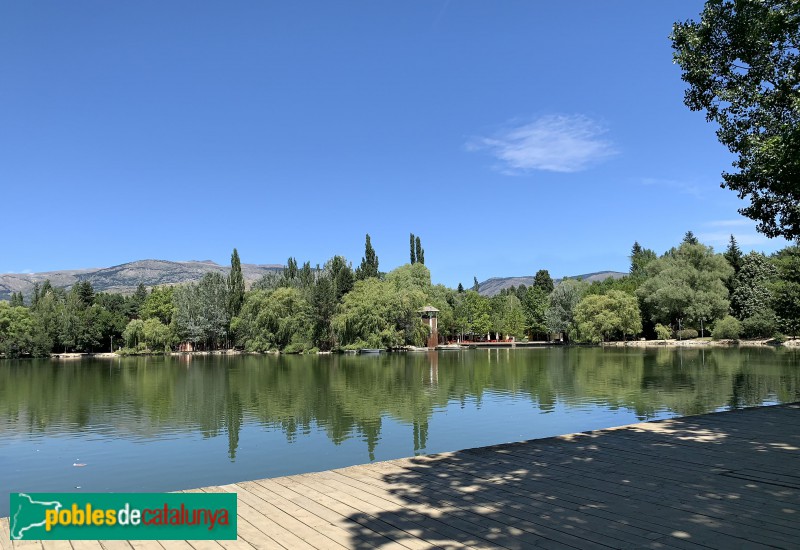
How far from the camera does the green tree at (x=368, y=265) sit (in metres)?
70.4

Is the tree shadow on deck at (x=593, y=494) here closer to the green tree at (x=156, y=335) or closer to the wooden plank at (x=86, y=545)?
the wooden plank at (x=86, y=545)

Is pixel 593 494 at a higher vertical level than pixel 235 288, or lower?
lower

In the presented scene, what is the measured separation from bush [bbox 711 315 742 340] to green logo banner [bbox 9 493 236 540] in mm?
66096

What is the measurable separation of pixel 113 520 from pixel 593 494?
4430 millimetres

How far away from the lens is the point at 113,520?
15.9 feet

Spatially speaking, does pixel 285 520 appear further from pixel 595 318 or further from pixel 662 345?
pixel 595 318

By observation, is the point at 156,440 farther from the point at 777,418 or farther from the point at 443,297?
the point at 443,297

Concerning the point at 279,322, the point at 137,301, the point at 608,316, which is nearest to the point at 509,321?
the point at 608,316

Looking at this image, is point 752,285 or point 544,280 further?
point 544,280

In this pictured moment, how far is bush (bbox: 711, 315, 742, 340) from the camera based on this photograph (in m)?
60.0

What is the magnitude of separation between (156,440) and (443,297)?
6540 cm

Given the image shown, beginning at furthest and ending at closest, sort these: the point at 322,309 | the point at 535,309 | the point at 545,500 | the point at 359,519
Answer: the point at 535,309 → the point at 322,309 → the point at 545,500 → the point at 359,519

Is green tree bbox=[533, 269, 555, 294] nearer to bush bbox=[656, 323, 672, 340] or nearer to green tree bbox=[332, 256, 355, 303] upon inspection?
bush bbox=[656, 323, 672, 340]

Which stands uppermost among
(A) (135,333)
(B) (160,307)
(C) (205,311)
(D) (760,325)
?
(B) (160,307)
